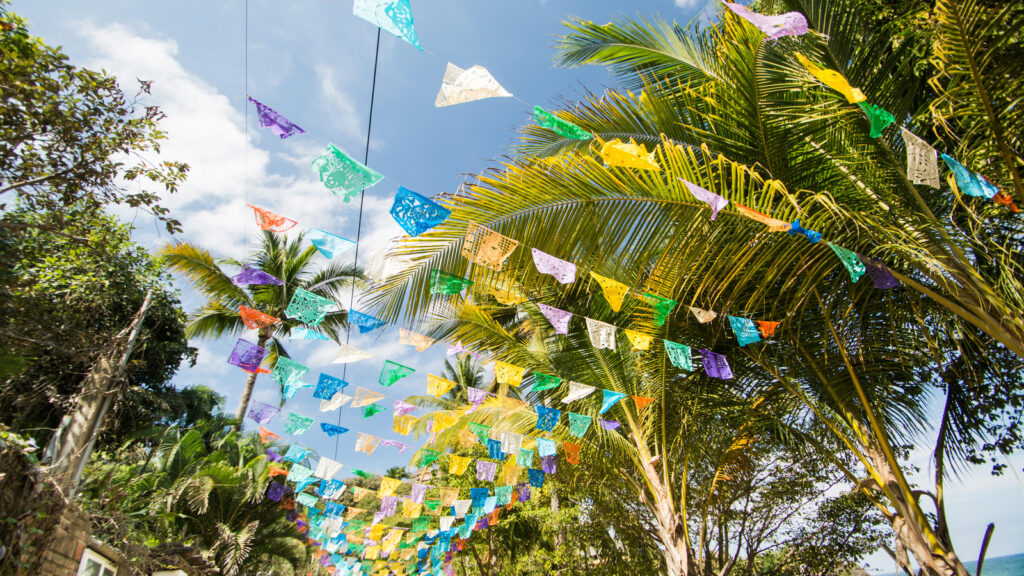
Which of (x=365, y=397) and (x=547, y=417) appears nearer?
(x=547, y=417)

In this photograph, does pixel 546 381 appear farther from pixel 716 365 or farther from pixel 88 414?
pixel 88 414

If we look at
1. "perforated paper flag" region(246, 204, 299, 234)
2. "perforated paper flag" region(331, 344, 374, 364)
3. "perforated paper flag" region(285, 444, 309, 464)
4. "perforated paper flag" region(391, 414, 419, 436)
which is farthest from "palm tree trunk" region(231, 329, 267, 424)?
"perforated paper flag" region(246, 204, 299, 234)

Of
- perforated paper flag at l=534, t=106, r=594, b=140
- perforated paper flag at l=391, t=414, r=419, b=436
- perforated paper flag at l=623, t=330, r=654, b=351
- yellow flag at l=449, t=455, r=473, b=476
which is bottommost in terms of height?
yellow flag at l=449, t=455, r=473, b=476

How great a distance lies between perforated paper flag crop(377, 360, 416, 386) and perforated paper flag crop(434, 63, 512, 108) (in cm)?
482

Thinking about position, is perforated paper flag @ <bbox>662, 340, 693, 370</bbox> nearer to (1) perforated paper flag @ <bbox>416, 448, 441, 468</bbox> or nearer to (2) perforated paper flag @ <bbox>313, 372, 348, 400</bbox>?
(2) perforated paper flag @ <bbox>313, 372, 348, 400</bbox>

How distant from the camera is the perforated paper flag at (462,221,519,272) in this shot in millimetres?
4066

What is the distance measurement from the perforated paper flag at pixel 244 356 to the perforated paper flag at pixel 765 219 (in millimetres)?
6488

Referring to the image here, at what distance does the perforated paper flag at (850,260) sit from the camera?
3.42 m

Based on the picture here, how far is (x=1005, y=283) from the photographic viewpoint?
9.99 feet

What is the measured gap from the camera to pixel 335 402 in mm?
8094

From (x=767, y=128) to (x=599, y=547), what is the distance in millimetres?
10121

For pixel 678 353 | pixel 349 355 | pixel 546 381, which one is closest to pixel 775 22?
pixel 678 353

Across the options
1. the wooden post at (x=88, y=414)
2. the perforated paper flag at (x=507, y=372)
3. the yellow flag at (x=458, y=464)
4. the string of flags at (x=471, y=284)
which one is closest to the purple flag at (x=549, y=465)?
the string of flags at (x=471, y=284)

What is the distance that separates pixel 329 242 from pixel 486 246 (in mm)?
1712
